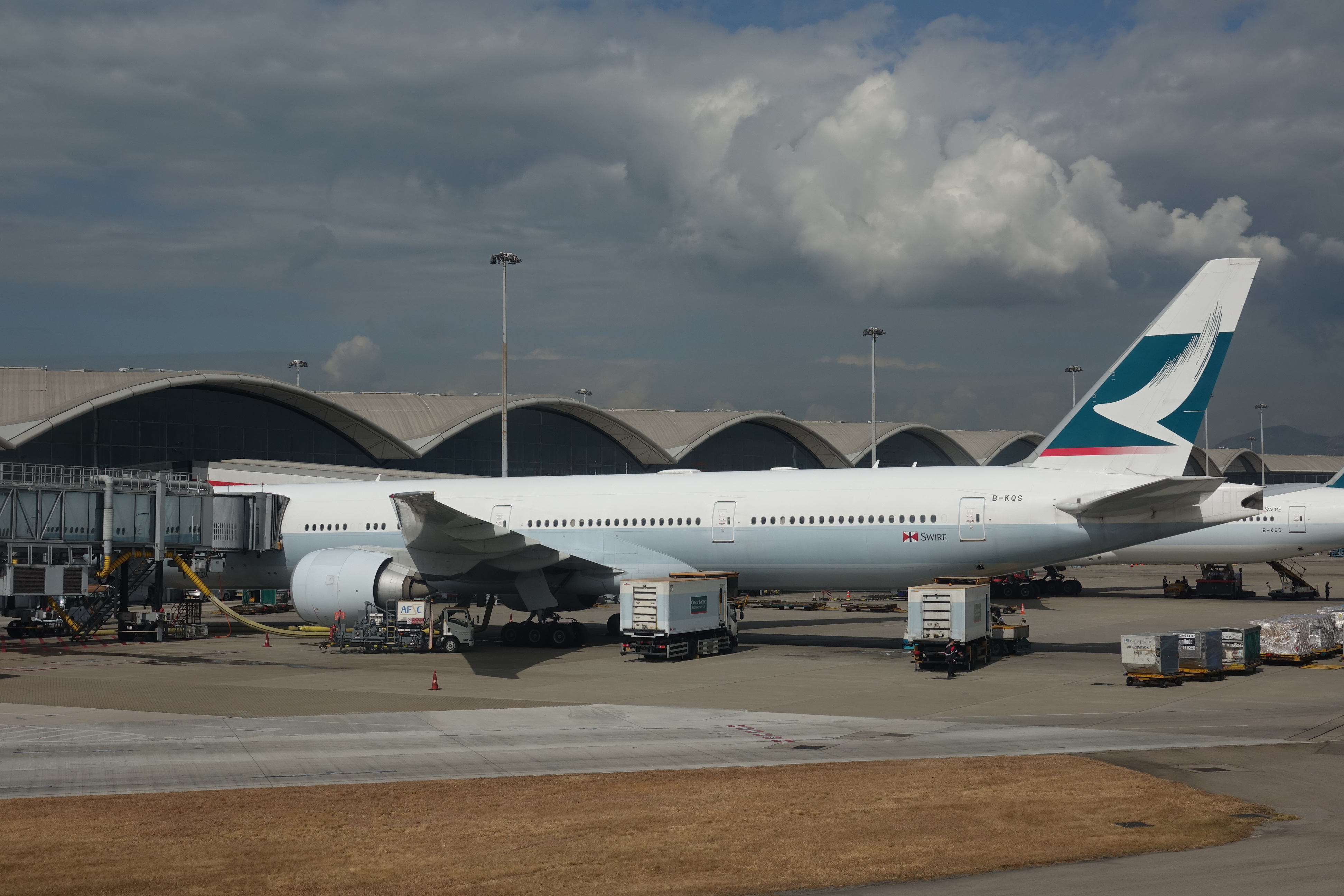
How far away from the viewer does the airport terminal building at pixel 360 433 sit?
50.3m

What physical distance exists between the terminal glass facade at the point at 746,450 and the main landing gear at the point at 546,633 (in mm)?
51506

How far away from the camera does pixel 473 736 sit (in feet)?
50.9

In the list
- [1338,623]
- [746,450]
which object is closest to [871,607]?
[1338,623]

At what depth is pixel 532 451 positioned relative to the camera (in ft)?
235

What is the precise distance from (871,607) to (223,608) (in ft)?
75.6

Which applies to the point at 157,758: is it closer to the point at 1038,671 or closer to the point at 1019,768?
the point at 1019,768

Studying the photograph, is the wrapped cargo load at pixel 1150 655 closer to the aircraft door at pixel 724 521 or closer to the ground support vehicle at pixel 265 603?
the aircraft door at pixel 724 521

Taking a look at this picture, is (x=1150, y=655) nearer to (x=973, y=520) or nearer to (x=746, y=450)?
(x=973, y=520)

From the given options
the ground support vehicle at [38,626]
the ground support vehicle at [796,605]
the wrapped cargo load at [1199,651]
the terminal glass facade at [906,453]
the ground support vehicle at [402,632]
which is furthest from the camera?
the terminal glass facade at [906,453]

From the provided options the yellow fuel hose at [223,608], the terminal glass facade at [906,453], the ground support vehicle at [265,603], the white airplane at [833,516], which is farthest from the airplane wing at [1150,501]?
the terminal glass facade at [906,453]

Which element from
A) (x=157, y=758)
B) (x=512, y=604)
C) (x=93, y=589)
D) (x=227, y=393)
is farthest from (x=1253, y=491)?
(x=227, y=393)

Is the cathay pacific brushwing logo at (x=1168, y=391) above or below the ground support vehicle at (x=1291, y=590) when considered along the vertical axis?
above

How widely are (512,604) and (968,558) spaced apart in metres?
11.8

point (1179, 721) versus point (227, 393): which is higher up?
point (227, 393)
